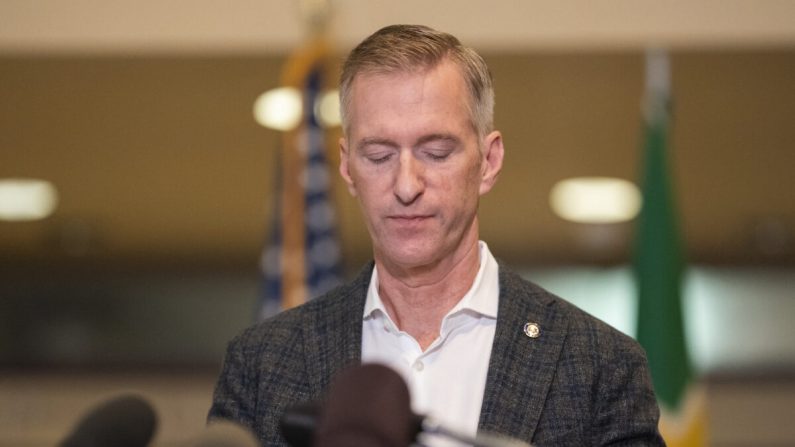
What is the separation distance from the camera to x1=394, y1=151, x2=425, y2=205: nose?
151 cm

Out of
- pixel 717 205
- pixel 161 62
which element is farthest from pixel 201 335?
pixel 717 205

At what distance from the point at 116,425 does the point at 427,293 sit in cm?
67

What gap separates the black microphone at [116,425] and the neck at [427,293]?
573 mm

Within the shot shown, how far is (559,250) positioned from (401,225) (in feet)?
19.4

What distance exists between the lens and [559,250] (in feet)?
24.1

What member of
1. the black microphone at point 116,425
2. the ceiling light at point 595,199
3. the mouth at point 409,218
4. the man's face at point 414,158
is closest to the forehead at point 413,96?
the man's face at point 414,158

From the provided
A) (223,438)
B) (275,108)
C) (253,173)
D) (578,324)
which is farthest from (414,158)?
(253,173)

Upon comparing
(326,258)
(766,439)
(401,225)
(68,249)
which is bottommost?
(766,439)

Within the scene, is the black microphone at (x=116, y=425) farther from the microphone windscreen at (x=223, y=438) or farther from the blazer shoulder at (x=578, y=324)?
the blazer shoulder at (x=578, y=324)

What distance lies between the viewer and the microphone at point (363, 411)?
0.97 metres

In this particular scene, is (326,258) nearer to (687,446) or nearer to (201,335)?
(687,446)

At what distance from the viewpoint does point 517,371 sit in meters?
1.58

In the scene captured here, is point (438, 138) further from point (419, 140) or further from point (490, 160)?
point (490, 160)

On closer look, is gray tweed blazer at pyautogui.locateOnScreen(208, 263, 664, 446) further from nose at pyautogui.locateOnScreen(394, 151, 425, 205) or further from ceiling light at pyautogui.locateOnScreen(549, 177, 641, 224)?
ceiling light at pyautogui.locateOnScreen(549, 177, 641, 224)
